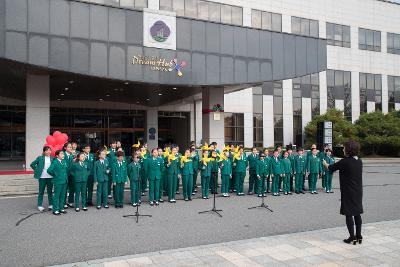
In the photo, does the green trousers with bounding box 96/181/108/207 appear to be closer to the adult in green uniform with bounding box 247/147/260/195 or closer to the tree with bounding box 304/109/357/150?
the adult in green uniform with bounding box 247/147/260/195

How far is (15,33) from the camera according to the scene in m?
14.7

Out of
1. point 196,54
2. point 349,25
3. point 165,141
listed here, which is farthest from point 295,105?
point 196,54

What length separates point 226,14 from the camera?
108 feet

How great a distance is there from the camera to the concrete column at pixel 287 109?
36.6 metres

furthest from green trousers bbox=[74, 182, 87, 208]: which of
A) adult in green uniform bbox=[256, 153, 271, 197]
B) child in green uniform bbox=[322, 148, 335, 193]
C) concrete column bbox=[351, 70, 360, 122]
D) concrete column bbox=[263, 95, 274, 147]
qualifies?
concrete column bbox=[351, 70, 360, 122]

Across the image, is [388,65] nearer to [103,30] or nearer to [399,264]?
[103,30]

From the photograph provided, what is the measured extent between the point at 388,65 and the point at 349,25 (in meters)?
7.21

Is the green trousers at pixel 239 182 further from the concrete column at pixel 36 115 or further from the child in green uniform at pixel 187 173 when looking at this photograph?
the concrete column at pixel 36 115

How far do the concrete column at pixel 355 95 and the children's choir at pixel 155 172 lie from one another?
90.3 feet

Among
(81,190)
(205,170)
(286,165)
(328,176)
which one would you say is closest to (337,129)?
(328,176)

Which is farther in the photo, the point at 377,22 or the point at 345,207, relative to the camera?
the point at 377,22

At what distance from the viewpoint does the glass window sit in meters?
32.8

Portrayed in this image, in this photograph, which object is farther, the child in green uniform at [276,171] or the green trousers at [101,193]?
the child in green uniform at [276,171]

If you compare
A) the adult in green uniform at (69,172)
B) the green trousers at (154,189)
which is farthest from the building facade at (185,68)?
the green trousers at (154,189)
